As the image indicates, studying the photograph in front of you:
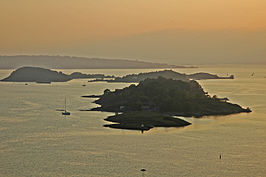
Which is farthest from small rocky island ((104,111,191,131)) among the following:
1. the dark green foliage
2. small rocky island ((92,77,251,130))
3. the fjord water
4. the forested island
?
the dark green foliage

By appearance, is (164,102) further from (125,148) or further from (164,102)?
(125,148)

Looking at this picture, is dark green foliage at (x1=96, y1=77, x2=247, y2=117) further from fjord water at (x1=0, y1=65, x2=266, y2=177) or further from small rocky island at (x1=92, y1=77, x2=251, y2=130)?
fjord water at (x1=0, y1=65, x2=266, y2=177)

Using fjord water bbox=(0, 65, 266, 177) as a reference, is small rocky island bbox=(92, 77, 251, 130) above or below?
above

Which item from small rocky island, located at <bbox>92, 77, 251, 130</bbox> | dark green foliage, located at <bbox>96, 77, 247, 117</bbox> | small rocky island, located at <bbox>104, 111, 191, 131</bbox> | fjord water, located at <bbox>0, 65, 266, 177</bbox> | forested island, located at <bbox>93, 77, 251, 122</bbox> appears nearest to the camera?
fjord water, located at <bbox>0, 65, 266, 177</bbox>

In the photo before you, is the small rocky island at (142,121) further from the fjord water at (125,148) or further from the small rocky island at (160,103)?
the fjord water at (125,148)

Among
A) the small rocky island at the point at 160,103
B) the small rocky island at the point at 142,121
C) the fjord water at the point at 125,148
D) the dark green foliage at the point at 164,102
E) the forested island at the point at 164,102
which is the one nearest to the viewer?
the fjord water at the point at 125,148

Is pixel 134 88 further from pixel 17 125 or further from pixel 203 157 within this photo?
pixel 203 157

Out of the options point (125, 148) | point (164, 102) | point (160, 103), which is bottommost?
point (125, 148)

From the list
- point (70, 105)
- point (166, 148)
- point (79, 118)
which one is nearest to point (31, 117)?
point (79, 118)

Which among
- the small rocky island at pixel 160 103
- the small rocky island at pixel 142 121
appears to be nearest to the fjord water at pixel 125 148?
the small rocky island at pixel 142 121

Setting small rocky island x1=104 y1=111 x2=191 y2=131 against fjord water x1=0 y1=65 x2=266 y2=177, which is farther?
small rocky island x1=104 y1=111 x2=191 y2=131

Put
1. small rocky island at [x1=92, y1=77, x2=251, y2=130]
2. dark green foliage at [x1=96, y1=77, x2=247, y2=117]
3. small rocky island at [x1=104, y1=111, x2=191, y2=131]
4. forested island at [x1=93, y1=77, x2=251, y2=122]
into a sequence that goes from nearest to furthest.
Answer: small rocky island at [x1=104, y1=111, x2=191, y2=131], small rocky island at [x1=92, y1=77, x2=251, y2=130], forested island at [x1=93, y1=77, x2=251, y2=122], dark green foliage at [x1=96, y1=77, x2=247, y2=117]

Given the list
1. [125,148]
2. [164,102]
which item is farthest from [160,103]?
[125,148]
